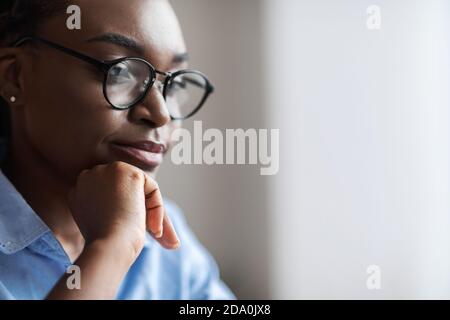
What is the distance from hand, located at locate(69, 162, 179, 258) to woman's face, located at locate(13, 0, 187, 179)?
47 millimetres

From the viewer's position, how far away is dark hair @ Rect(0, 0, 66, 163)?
30.6 inches

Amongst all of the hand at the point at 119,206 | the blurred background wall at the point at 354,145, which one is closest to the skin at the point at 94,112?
the hand at the point at 119,206

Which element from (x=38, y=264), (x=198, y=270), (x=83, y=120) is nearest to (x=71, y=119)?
(x=83, y=120)

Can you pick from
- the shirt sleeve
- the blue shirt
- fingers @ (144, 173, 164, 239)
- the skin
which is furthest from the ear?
the shirt sleeve

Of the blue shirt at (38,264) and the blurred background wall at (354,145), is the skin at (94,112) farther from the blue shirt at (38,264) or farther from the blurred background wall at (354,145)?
the blurred background wall at (354,145)

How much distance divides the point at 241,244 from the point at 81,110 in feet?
1.75

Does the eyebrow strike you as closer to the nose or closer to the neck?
the nose

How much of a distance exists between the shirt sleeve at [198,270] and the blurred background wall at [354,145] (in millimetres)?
74

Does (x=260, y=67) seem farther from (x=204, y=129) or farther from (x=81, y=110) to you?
(x=81, y=110)

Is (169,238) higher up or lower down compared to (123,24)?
lower down

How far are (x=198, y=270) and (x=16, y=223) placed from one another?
0.41 m

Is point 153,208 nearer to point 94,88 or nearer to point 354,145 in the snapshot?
point 94,88

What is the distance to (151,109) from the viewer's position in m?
0.78

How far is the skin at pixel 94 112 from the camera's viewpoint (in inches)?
28.8
